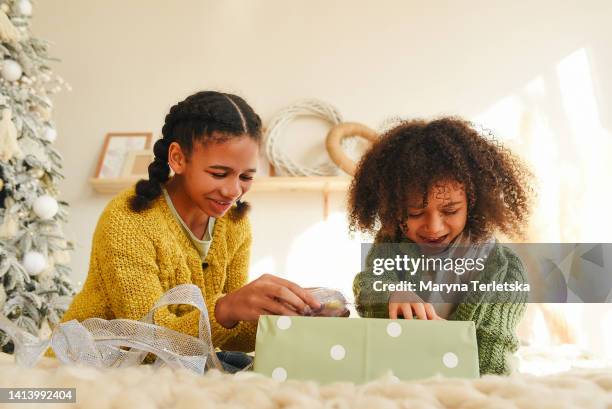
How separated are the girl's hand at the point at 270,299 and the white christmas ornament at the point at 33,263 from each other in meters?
1.08

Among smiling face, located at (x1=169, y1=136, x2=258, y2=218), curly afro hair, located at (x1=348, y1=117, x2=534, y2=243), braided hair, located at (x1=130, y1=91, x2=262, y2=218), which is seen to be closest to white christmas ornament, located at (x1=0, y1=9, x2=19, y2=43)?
braided hair, located at (x1=130, y1=91, x2=262, y2=218)

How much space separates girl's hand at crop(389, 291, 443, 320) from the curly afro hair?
→ 166 mm

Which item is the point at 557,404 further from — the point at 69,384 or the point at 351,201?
the point at 351,201

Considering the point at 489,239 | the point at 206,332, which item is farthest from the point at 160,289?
the point at 489,239

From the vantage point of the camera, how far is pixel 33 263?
1513 mm

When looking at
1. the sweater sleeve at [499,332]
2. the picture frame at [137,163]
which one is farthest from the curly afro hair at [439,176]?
the picture frame at [137,163]

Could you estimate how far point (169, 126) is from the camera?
3.02 ft

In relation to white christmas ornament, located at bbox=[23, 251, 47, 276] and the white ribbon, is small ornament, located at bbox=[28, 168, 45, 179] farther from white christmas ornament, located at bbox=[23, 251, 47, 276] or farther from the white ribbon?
the white ribbon

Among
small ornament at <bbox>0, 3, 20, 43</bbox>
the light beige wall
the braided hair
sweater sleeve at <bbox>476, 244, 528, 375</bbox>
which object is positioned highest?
the light beige wall

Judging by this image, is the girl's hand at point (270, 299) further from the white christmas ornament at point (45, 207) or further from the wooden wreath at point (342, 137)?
the wooden wreath at point (342, 137)

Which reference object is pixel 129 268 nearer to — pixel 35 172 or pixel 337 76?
pixel 35 172

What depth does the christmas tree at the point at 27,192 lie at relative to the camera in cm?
148

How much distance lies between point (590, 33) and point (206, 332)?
7.27 feet

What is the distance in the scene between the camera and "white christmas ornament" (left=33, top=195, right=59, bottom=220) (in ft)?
5.08
